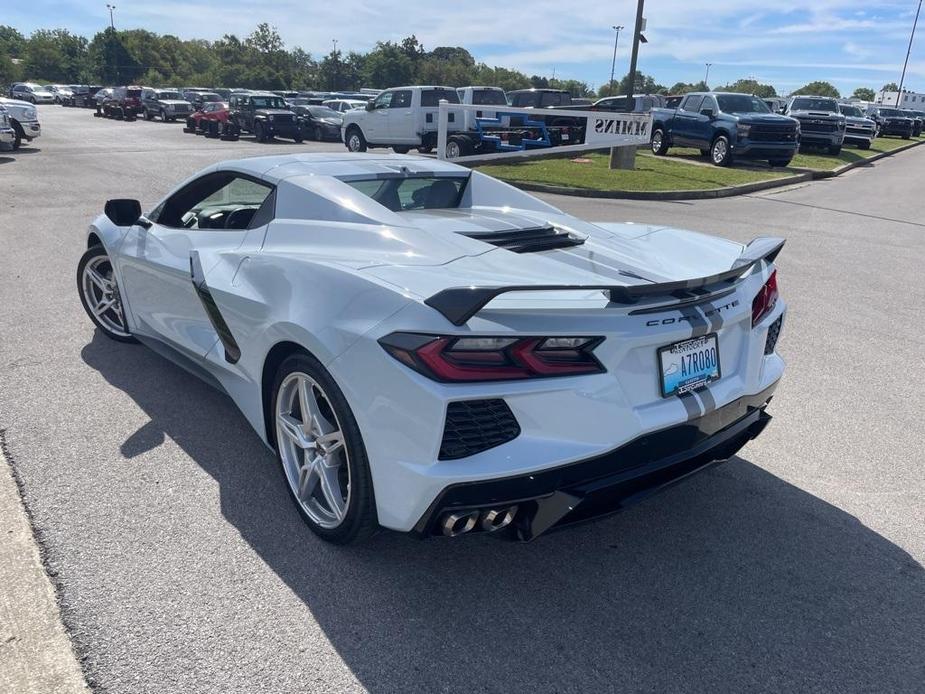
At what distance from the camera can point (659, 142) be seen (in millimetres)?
22922

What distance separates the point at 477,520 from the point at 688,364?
37.7 inches

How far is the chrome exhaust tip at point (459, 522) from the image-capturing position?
7.77 ft

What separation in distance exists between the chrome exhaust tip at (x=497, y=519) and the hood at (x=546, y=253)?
769 mm

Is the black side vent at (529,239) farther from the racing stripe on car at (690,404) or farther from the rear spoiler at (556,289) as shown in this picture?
the racing stripe on car at (690,404)

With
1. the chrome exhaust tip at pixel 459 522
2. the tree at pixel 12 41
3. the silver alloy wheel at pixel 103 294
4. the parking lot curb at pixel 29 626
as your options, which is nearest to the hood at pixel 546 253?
the chrome exhaust tip at pixel 459 522

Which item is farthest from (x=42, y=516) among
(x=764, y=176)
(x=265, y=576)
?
(x=764, y=176)

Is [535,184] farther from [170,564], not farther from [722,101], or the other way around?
[170,564]

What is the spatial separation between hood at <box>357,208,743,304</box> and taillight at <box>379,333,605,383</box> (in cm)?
23

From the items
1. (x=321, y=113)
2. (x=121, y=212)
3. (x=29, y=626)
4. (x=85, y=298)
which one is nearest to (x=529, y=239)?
(x=29, y=626)

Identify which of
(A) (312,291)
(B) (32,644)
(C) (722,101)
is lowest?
(B) (32,644)

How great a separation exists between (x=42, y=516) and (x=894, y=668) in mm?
3319

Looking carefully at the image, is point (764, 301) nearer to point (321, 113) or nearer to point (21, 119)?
point (21, 119)

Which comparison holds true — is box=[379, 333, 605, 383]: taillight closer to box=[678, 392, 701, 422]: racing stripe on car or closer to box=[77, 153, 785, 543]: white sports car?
box=[77, 153, 785, 543]: white sports car

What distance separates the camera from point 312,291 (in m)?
2.84
